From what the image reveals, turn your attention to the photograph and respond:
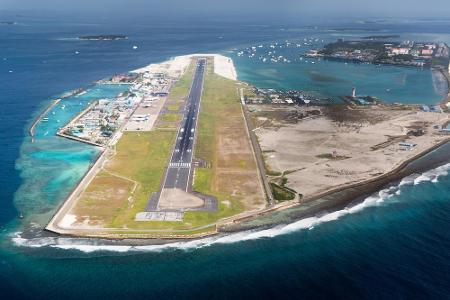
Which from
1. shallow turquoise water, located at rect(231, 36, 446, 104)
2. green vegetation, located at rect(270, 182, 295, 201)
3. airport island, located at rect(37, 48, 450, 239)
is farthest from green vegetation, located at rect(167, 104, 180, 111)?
green vegetation, located at rect(270, 182, 295, 201)

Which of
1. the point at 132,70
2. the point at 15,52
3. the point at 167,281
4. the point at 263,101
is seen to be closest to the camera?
the point at 167,281

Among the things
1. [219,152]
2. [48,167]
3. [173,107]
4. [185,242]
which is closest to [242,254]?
[185,242]

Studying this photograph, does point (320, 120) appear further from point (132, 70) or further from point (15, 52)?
point (15, 52)

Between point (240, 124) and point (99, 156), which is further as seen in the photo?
point (240, 124)

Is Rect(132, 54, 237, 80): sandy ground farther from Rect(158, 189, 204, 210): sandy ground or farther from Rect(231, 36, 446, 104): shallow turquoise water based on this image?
Rect(158, 189, 204, 210): sandy ground

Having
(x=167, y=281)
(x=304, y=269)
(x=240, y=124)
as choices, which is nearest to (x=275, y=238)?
(x=304, y=269)

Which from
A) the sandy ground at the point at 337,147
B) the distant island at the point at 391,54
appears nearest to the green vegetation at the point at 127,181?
the sandy ground at the point at 337,147

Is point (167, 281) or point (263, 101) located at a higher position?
point (263, 101)

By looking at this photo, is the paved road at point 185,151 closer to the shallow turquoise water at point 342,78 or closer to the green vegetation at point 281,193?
the green vegetation at point 281,193
